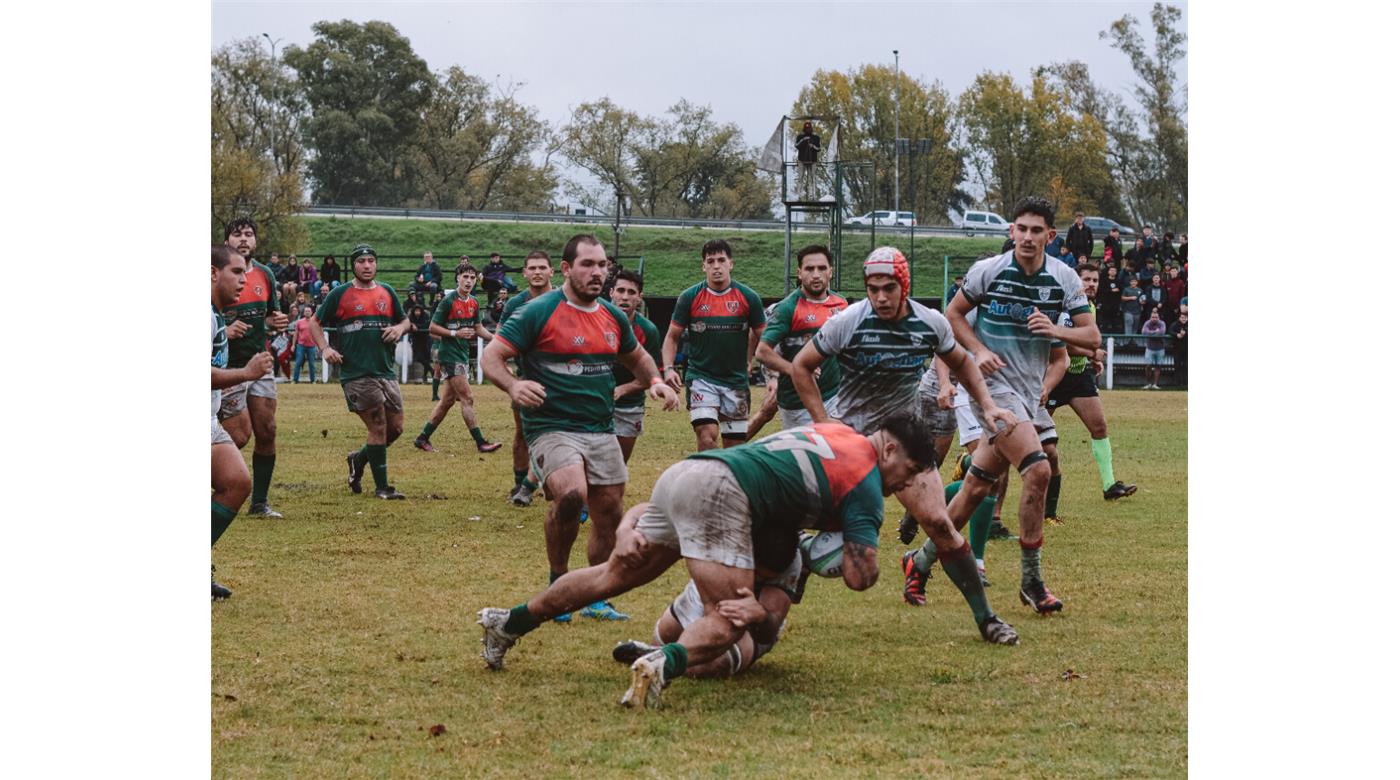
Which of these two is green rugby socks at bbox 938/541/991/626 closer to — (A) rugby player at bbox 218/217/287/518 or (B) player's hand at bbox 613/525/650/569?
(B) player's hand at bbox 613/525/650/569

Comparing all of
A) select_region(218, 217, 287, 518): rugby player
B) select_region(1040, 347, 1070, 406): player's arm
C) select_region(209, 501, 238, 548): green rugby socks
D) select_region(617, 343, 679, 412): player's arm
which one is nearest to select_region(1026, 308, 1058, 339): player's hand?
select_region(1040, 347, 1070, 406): player's arm

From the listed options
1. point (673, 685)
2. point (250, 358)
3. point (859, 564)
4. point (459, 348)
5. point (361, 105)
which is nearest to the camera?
point (859, 564)

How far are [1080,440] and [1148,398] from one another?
9.99 m

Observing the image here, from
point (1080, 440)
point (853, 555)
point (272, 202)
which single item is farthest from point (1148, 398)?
point (272, 202)

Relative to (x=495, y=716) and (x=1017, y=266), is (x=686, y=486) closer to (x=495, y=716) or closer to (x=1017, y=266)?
(x=495, y=716)

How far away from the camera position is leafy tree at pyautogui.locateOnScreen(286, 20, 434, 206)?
69.8 metres

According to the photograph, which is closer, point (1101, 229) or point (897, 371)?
point (897, 371)

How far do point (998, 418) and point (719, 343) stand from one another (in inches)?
164

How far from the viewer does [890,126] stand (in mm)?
69312

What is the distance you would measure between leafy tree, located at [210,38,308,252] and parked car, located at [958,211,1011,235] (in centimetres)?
2690

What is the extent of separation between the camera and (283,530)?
37.9ft

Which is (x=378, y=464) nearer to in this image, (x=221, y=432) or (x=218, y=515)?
(x=221, y=432)

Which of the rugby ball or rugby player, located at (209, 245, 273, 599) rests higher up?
rugby player, located at (209, 245, 273, 599)

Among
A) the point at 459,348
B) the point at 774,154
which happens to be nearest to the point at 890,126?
the point at 774,154
